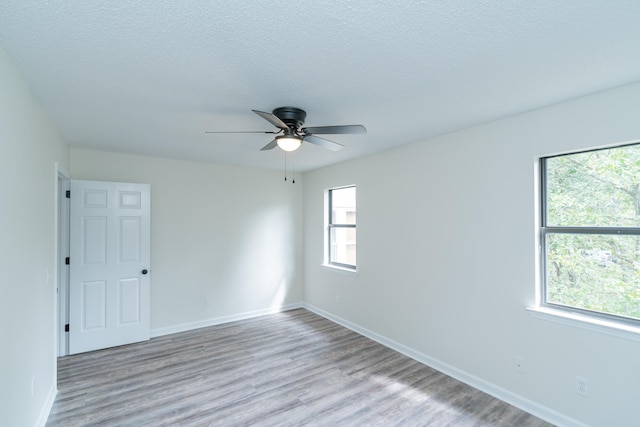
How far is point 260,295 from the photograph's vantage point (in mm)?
5129

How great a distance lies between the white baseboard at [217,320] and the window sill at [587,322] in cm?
379

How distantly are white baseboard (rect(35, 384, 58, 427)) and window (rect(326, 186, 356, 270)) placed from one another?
11.6 feet

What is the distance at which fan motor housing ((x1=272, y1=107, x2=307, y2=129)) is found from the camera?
7.95 ft

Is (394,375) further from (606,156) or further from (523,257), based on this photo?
(606,156)

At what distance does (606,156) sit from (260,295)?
181 inches

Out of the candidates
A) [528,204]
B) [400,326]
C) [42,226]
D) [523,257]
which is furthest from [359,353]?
[42,226]

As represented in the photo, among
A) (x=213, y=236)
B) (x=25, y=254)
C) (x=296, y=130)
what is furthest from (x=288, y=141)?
(x=213, y=236)

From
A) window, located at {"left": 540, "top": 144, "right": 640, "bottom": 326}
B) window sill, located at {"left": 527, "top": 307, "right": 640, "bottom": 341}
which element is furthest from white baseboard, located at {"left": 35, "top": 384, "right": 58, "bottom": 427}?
window, located at {"left": 540, "top": 144, "right": 640, "bottom": 326}

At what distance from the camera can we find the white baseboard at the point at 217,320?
4262mm

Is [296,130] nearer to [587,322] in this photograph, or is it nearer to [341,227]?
[587,322]

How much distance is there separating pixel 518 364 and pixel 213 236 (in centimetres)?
405

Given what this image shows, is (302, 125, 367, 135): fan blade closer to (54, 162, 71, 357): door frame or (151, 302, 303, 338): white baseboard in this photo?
(54, 162, 71, 357): door frame

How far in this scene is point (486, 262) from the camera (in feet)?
9.34

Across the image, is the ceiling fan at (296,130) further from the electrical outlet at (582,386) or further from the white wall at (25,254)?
the electrical outlet at (582,386)
